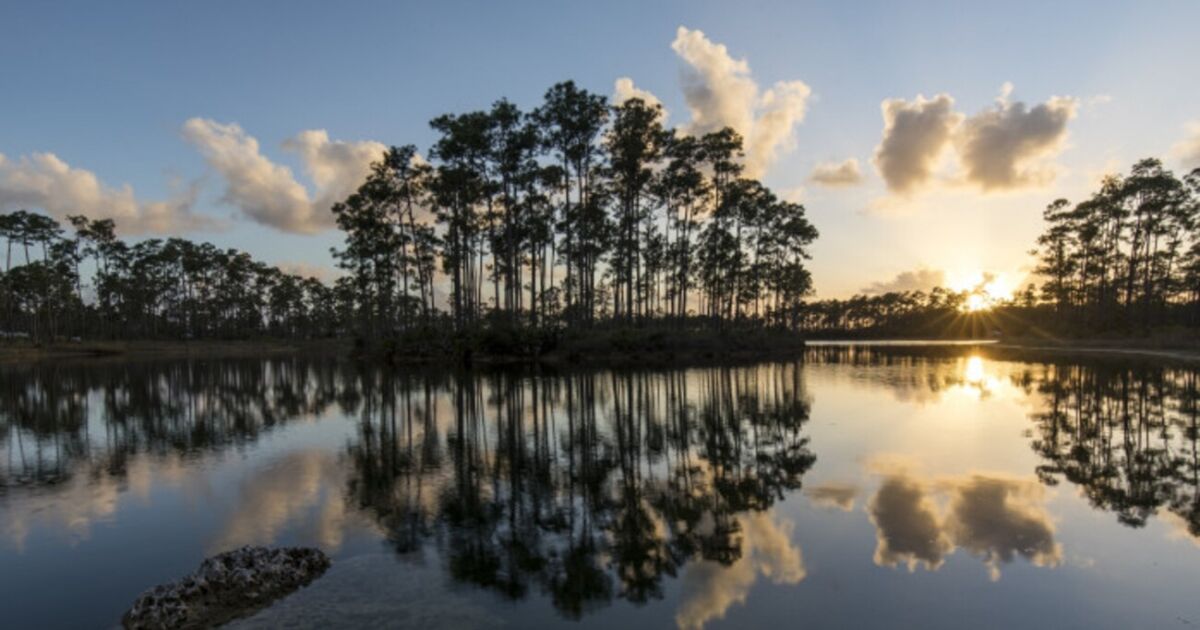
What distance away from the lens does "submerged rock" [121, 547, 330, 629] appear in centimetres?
643

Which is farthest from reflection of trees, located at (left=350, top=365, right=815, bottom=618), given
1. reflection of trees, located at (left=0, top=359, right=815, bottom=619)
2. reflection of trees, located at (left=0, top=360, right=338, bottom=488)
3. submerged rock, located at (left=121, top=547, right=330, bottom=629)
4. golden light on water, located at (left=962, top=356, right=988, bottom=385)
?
golden light on water, located at (left=962, top=356, right=988, bottom=385)

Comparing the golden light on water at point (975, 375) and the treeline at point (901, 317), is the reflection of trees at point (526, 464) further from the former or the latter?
the treeline at point (901, 317)

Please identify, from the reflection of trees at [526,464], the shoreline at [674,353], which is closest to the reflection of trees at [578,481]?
the reflection of trees at [526,464]

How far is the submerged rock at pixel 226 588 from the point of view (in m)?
6.43

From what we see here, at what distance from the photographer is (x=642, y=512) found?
33.8 ft

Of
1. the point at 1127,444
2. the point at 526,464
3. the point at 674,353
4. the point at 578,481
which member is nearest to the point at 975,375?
the point at 674,353

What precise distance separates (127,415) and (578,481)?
70.1ft

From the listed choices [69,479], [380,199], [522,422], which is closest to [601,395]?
[522,422]

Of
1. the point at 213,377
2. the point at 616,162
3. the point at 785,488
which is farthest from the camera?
the point at 616,162

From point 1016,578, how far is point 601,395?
20.2 meters

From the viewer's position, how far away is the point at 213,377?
43.8 m

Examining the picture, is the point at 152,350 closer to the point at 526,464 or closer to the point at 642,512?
the point at 526,464

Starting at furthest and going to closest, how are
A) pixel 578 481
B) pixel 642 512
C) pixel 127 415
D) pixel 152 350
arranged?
1. pixel 152 350
2. pixel 127 415
3. pixel 578 481
4. pixel 642 512

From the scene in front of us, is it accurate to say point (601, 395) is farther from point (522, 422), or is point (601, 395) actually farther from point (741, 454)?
point (741, 454)
